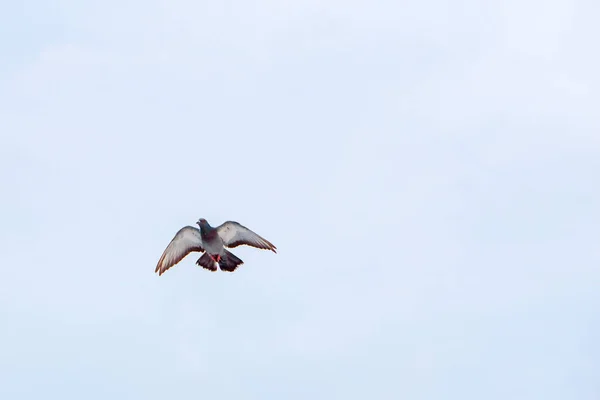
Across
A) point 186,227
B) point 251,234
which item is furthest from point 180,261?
point 251,234

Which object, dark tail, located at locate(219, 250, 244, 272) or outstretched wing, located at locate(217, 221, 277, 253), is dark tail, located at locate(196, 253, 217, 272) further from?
outstretched wing, located at locate(217, 221, 277, 253)

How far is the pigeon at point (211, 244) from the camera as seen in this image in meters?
35.0

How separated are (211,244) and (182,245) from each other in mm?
2084

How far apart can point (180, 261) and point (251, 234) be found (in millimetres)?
4132

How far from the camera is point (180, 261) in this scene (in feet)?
120

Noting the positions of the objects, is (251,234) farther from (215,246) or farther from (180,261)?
(180,261)

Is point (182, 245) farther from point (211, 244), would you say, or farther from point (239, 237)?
point (239, 237)

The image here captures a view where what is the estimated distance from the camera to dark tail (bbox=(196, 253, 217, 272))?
35188mm

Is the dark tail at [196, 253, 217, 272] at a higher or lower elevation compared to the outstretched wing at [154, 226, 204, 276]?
lower

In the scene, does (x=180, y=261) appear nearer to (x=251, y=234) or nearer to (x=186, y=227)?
(x=186, y=227)

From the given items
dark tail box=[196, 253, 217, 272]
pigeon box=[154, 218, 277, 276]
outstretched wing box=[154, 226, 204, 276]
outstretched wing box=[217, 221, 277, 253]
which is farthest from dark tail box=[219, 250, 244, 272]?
outstretched wing box=[154, 226, 204, 276]

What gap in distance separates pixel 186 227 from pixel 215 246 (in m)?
2.13

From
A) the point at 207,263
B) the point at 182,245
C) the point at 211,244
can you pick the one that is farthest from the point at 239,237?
the point at 182,245

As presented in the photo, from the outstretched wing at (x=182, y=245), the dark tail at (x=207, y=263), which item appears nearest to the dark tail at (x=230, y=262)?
the dark tail at (x=207, y=263)
